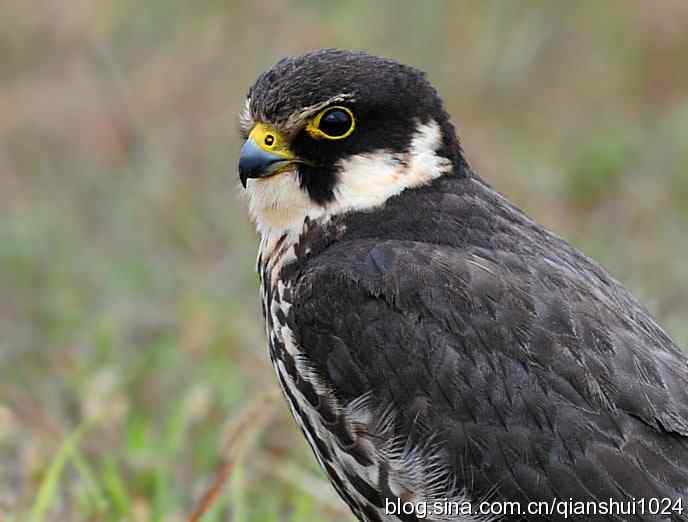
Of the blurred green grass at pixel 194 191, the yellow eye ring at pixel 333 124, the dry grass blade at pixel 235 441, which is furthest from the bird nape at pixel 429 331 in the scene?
the blurred green grass at pixel 194 191

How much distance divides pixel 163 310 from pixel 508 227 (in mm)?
2298

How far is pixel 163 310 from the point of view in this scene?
18.9ft

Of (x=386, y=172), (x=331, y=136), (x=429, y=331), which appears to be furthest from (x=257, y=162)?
(x=429, y=331)

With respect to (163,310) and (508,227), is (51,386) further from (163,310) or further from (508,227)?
(508,227)

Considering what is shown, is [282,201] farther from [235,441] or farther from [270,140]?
[235,441]

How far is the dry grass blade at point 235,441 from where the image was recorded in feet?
12.8

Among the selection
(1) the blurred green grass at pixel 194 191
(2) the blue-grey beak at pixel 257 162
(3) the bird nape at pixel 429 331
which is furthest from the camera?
(1) the blurred green grass at pixel 194 191

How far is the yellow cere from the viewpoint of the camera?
3.87 m

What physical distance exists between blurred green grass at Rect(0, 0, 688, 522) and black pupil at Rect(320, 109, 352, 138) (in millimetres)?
585

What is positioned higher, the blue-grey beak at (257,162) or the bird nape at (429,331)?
the blue-grey beak at (257,162)

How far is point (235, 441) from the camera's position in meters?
4.04

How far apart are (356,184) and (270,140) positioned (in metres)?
0.26

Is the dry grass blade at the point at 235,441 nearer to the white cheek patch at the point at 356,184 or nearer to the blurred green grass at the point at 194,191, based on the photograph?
the blurred green grass at the point at 194,191

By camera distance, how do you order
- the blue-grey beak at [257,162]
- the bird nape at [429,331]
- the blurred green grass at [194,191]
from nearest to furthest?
the bird nape at [429,331], the blue-grey beak at [257,162], the blurred green grass at [194,191]
